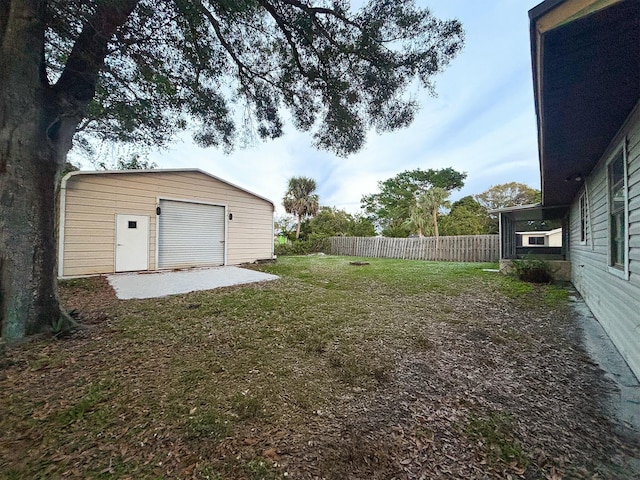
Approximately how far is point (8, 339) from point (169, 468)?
2731 millimetres

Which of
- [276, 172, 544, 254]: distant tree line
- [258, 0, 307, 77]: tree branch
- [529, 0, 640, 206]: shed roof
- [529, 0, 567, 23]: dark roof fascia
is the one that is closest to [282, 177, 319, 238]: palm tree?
[276, 172, 544, 254]: distant tree line

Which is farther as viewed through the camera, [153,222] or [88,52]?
[153,222]

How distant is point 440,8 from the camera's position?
13.7 feet

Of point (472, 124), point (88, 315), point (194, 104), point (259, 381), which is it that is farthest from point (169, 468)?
point (472, 124)

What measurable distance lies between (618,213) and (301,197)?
19673 millimetres

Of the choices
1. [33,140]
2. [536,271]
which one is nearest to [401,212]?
[536,271]

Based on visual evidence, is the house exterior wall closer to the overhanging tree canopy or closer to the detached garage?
the overhanging tree canopy

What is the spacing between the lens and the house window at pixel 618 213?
267 cm

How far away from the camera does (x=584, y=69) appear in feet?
6.11

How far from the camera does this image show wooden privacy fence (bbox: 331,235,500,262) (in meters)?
11.8

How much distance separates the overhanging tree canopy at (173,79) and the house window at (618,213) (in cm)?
287

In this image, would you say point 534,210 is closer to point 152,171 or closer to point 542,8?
point 542,8

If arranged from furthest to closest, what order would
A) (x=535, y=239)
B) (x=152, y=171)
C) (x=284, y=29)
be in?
(x=535, y=239) → (x=152, y=171) → (x=284, y=29)

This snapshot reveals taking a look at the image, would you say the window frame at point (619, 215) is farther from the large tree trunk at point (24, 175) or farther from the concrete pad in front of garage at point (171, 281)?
the concrete pad in front of garage at point (171, 281)
